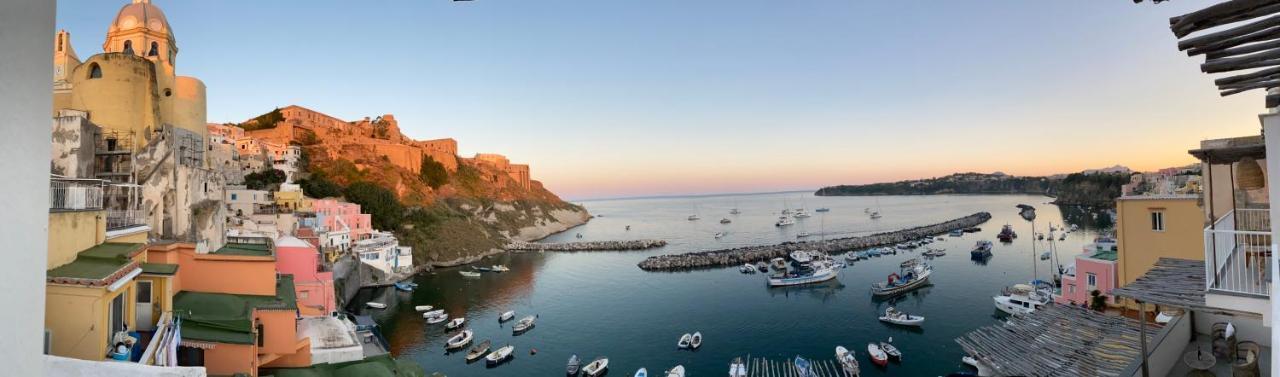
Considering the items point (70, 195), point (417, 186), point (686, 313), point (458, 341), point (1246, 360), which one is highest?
point (417, 186)

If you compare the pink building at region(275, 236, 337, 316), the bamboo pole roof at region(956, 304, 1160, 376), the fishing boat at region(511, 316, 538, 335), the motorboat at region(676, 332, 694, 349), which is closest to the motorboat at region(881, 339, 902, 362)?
the motorboat at region(676, 332, 694, 349)

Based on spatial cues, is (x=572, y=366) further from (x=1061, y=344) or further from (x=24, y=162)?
(x=24, y=162)

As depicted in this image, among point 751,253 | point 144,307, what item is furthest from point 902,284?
point 144,307

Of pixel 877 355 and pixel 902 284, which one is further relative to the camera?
pixel 902 284

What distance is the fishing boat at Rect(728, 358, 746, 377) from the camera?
16.0 metres

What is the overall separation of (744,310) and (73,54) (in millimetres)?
24761

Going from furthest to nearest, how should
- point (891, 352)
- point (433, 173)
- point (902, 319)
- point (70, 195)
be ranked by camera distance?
point (433, 173) < point (902, 319) < point (891, 352) < point (70, 195)

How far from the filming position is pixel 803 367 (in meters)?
16.1

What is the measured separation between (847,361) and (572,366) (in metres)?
8.69

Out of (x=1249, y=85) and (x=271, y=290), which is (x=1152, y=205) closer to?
(x=1249, y=85)

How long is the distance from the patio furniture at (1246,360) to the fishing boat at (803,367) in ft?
37.3

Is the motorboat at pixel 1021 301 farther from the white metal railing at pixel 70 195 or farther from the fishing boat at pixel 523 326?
the white metal railing at pixel 70 195

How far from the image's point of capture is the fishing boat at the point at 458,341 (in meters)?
19.1

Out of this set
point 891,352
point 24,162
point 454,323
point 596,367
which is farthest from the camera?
point 454,323
